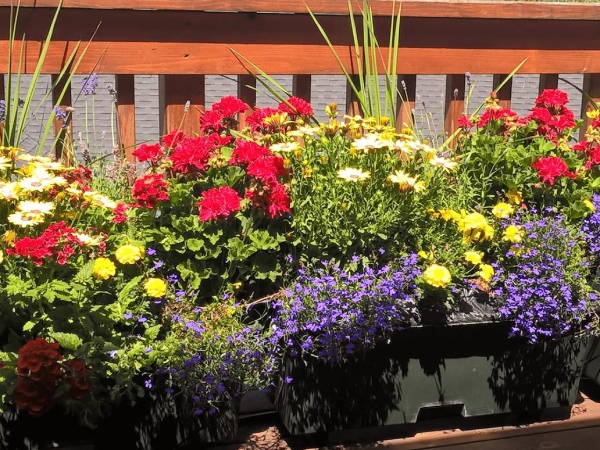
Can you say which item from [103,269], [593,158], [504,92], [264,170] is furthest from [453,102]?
[103,269]

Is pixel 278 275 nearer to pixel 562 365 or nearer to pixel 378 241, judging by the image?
pixel 378 241

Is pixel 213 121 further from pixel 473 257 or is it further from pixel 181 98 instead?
pixel 473 257

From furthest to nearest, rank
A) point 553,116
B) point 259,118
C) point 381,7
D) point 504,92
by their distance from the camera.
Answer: point 504,92, point 381,7, point 553,116, point 259,118

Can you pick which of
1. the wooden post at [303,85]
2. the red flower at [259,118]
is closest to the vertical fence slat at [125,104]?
the red flower at [259,118]

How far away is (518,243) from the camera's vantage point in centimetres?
238

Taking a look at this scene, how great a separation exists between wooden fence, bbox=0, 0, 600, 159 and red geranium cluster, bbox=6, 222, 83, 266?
841 mm

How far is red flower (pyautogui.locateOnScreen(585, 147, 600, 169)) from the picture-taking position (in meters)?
2.62

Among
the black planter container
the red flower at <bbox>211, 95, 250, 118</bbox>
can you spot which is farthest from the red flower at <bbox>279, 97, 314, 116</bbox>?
the black planter container

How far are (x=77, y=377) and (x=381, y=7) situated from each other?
1.82 metres

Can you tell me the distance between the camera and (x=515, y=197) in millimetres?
2543

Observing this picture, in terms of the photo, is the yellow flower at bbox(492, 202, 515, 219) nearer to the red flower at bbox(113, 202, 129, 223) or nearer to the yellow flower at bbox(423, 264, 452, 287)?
the yellow flower at bbox(423, 264, 452, 287)

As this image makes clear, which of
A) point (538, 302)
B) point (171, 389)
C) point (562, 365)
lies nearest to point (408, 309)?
point (538, 302)

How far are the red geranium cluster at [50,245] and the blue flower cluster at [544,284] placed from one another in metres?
1.17

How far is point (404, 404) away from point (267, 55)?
1.39 metres
